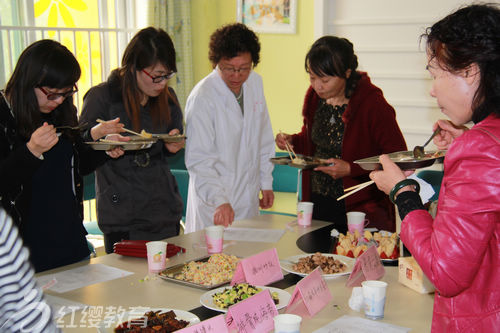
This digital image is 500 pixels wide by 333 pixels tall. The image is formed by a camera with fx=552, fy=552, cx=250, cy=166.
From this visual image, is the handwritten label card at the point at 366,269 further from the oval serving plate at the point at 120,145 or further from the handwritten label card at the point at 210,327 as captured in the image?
the oval serving plate at the point at 120,145

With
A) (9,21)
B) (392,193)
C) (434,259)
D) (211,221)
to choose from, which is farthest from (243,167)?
(9,21)

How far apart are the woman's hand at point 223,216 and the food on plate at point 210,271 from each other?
518mm

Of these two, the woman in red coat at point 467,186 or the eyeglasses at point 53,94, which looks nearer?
the woman in red coat at point 467,186

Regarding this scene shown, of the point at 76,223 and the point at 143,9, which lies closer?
the point at 76,223

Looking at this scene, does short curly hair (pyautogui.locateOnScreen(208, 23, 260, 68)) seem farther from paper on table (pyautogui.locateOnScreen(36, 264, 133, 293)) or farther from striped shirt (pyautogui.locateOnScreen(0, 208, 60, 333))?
striped shirt (pyautogui.locateOnScreen(0, 208, 60, 333))

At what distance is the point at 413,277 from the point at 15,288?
1.37 m

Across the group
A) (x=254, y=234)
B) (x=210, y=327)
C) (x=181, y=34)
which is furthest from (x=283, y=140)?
(x=181, y=34)

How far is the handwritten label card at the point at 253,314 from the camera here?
1.40 meters

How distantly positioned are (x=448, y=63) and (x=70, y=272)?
1442mm

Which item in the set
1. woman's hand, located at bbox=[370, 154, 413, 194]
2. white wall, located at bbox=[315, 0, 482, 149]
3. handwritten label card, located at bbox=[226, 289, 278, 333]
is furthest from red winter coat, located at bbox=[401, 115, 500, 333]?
white wall, located at bbox=[315, 0, 482, 149]

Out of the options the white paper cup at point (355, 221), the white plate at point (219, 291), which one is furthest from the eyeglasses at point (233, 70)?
the white plate at point (219, 291)

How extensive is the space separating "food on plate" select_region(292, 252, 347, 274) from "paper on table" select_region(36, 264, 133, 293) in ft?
1.98

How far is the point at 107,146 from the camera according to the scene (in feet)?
7.47

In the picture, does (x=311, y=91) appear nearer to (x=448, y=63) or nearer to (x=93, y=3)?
(x=448, y=63)
